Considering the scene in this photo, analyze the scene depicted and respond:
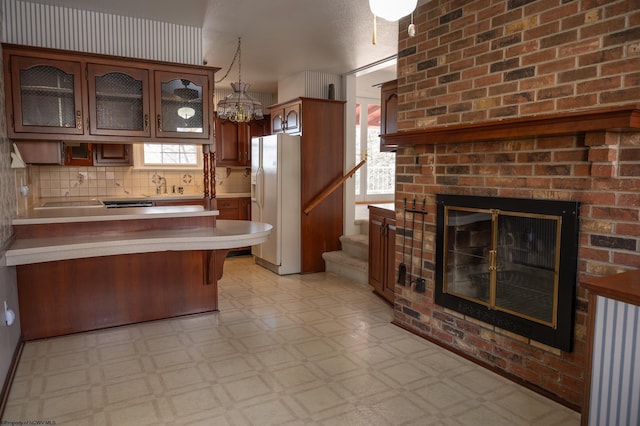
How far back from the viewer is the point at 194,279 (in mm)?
3848

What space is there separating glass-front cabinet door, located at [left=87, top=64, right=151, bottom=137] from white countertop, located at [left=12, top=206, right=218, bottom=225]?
0.65m

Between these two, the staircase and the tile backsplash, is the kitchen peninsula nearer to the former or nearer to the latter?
the staircase

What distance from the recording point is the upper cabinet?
10.7 feet

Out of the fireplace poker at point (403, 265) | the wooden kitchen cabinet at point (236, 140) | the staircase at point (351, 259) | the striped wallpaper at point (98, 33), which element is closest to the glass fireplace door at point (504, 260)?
the fireplace poker at point (403, 265)

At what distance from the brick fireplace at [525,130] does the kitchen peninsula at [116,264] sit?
58.0 inches

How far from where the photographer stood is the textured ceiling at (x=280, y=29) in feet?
11.3

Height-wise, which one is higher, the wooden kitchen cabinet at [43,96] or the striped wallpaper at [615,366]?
the wooden kitchen cabinet at [43,96]

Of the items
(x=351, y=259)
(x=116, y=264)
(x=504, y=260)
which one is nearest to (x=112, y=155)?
(x=116, y=264)

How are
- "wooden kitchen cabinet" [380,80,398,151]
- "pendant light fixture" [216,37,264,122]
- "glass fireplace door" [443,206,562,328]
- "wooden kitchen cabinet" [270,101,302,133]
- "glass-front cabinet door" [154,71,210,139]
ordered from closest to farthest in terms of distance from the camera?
"glass fireplace door" [443,206,562,328]
"glass-front cabinet door" [154,71,210,139]
"wooden kitchen cabinet" [380,80,398,151]
"pendant light fixture" [216,37,264,122]
"wooden kitchen cabinet" [270,101,302,133]

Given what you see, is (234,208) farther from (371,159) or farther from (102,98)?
(102,98)

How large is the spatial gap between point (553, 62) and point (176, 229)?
302 centimetres

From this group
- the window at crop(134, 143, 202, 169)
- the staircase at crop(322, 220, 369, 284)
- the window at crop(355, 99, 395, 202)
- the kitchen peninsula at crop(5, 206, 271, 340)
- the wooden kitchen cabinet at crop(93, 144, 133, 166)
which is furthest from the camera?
the window at crop(355, 99, 395, 202)

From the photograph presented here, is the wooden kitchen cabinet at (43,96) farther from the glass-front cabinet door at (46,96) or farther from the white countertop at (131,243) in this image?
the white countertop at (131,243)

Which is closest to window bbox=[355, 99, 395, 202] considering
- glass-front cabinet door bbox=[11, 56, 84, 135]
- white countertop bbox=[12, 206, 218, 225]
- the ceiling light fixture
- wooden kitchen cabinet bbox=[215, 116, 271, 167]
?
wooden kitchen cabinet bbox=[215, 116, 271, 167]
